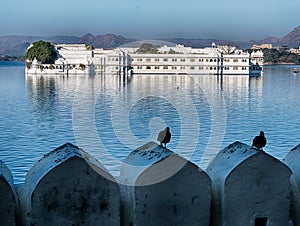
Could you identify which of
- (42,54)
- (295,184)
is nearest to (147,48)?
(42,54)

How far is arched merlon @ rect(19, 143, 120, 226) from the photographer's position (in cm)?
304

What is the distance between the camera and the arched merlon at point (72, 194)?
3.04 metres

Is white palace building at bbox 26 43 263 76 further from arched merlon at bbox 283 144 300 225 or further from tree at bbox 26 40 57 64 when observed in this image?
arched merlon at bbox 283 144 300 225

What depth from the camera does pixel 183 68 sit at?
253 feet

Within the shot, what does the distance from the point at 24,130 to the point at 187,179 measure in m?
18.2

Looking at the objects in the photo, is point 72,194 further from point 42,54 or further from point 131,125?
point 42,54

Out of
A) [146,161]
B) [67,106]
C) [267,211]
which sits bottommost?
[67,106]

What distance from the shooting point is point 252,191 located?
322 centimetres

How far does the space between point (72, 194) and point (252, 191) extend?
103 cm

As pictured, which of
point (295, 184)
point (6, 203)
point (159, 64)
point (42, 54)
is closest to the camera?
point (6, 203)

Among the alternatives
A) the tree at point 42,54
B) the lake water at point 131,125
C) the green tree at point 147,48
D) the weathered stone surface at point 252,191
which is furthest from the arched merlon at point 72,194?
the green tree at point 147,48

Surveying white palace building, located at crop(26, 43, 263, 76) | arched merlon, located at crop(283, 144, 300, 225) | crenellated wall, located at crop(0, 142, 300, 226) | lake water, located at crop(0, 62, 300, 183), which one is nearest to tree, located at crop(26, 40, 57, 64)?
white palace building, located at crop(26, 43, 263, 76)

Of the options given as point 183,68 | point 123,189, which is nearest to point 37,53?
point 183,68

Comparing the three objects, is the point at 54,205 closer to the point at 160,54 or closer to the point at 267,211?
the point at 267,211
